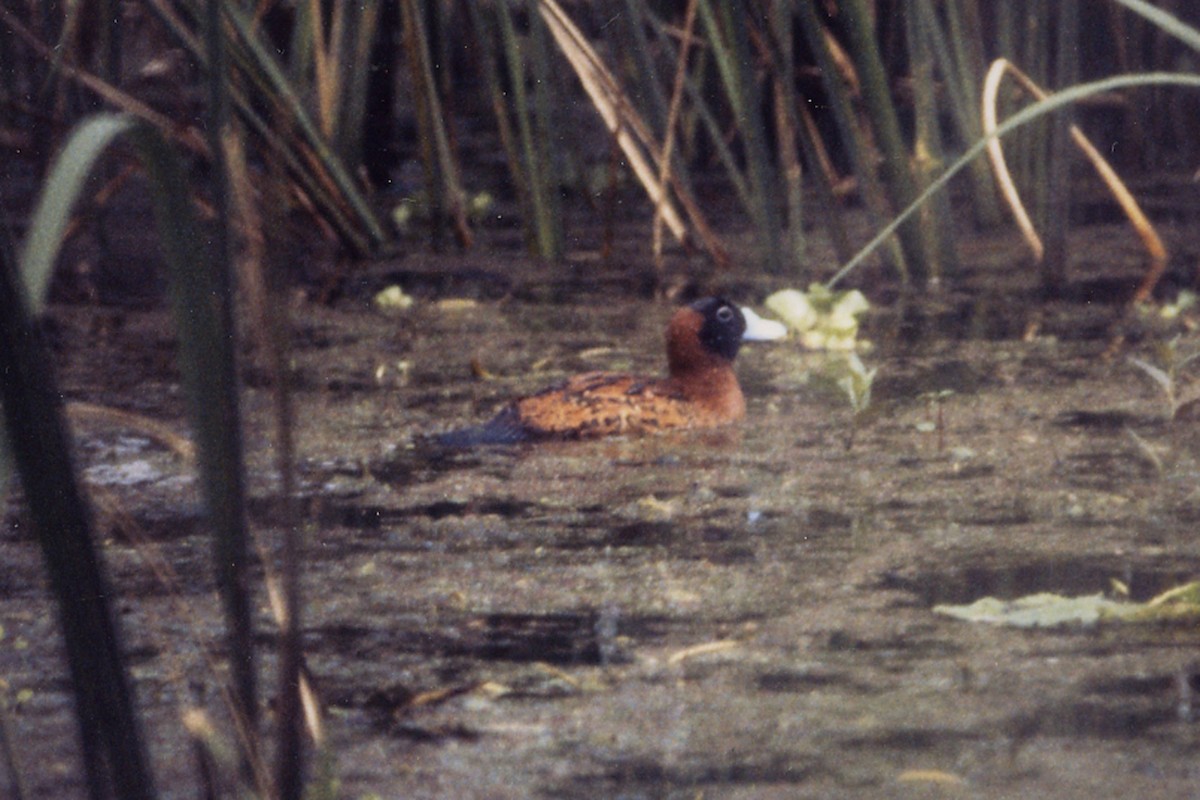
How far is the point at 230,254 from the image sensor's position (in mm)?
1534

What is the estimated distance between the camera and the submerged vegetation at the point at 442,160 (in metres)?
1.52

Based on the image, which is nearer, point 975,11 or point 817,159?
point 817,159

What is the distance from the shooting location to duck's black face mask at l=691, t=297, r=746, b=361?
4633mm

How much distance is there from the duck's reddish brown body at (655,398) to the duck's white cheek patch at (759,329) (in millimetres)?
73

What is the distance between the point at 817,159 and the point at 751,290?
655mm

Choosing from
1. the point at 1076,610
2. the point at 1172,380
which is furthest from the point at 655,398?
the point at 1076,610

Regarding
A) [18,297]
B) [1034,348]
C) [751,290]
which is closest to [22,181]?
[751,290]

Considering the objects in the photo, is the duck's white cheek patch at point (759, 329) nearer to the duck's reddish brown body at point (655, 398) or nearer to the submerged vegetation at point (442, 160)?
the duck's reddish brown body at point (655, 398)

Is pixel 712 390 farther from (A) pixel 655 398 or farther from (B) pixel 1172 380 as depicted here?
(B) pixel 1172 380

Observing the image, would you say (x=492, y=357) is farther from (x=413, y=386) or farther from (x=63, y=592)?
(x=63, y=592)

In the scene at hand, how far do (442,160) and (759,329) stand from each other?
5.81 feet

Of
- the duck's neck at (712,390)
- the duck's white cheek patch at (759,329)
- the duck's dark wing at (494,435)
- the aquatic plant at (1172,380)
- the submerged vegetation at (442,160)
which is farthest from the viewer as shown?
the duck's white cheek patch at (759,329)

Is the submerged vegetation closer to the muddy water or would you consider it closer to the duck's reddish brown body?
the muddy water

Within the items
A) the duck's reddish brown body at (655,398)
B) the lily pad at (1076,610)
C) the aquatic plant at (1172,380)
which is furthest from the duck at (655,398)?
the lily pad at (1076,610)
